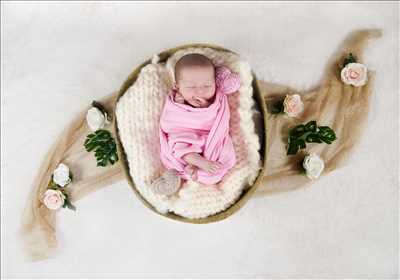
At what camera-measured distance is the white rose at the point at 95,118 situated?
176 cm

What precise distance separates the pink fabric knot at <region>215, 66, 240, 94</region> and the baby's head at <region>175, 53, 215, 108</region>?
0.05m

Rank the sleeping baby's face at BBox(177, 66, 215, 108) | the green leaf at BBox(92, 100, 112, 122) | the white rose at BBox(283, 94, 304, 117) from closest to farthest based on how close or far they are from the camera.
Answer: the sleeping baby's face at BBox(177, 66, 215, 108) → the white rose at BBox(283, 94, 304, 117) → the green leaf at BBox(92, 100, 112, 122)

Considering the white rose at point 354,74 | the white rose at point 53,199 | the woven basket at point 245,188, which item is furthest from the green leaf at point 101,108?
the white rose at point 354,74

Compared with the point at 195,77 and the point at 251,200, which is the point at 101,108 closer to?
the point at 195,77

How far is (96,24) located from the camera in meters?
1.90

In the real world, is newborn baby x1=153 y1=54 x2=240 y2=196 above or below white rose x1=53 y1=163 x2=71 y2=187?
above

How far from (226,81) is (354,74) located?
527 millimetres

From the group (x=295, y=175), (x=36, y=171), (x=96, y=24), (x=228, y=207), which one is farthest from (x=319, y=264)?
(x=96, y=24)

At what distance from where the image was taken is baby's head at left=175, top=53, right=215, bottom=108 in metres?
1.46

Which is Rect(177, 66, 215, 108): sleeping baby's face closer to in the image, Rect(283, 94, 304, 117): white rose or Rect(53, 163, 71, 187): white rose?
Rect(283, 94, 304, 117): white rose

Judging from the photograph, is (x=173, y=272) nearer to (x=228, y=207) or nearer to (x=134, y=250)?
(x=134, y=250)

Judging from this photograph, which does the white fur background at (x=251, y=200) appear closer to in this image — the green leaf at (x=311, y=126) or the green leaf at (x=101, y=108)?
the green leaf at (x=101, y=108)

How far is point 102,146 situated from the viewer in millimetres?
1750

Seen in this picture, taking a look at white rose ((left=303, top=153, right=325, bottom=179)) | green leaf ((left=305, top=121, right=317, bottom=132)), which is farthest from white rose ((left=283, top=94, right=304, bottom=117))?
white rose ((left=303, top=153, right=325, bottom=179))
